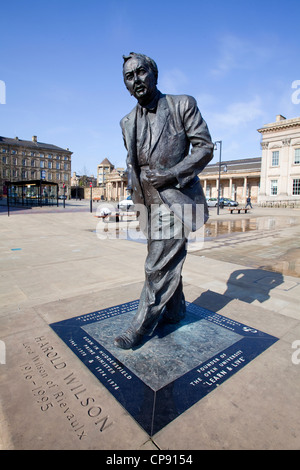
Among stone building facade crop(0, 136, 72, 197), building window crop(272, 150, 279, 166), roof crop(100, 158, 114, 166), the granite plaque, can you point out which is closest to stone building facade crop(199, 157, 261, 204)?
building window crop(272, 150, 279, 166)

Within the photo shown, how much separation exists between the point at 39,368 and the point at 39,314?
124cm

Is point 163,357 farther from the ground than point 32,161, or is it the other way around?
point 32,161

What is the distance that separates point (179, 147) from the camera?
8.52ft

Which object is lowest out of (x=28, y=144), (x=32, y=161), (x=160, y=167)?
(x=160, y=167)

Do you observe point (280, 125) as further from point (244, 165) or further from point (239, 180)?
point (244, 165)

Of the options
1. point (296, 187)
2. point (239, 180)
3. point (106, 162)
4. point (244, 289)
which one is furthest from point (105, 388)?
point (106, 162)

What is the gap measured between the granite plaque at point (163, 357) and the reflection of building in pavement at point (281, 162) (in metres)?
41.3

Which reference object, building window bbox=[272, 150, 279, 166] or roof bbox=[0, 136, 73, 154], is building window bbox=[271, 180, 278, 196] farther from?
roof bbox=[0, 136, 73, 154]

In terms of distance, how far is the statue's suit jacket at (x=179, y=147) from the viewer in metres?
2.46

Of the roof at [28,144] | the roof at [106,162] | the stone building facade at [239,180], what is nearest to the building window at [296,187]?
the stone building facade at [239,180]

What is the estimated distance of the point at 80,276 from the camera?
5.63m

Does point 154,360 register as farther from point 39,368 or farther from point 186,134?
point 186,134

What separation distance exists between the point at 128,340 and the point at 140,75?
8.00 feet

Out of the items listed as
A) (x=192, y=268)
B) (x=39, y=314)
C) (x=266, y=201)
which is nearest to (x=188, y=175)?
(x=39, y=314)
